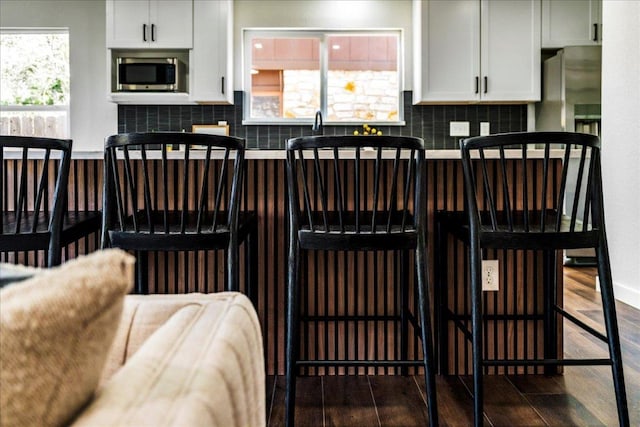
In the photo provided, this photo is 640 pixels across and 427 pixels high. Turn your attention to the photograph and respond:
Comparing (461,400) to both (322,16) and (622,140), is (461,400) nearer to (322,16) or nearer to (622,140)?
(622,140)

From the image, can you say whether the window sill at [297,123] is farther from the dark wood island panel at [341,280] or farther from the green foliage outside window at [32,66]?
the dark wood island panel at [341,280]

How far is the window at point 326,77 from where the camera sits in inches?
188

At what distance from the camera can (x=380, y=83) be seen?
484 cm

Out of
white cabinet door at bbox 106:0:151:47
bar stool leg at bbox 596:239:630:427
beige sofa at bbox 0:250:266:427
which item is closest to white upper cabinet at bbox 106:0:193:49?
white cabinet door at bbox 106:0:151:47

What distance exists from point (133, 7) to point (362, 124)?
2147mm

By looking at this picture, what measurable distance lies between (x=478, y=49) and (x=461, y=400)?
3.28 metres

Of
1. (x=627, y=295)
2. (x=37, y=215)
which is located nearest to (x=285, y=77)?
(x=627, y=295)

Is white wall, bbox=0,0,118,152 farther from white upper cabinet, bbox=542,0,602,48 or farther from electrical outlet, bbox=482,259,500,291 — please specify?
white upper cabinet, bbox=542,0,602,48

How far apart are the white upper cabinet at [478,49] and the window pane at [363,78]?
439 millimetres

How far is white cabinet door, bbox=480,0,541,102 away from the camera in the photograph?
173 inches

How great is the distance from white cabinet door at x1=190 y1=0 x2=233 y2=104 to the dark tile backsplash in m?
0.31

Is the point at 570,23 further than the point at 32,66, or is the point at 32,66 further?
the point at 32,66

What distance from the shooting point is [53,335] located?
445 mm

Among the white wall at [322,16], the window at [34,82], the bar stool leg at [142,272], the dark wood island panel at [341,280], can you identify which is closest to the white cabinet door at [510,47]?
the white wall at [322,16]
